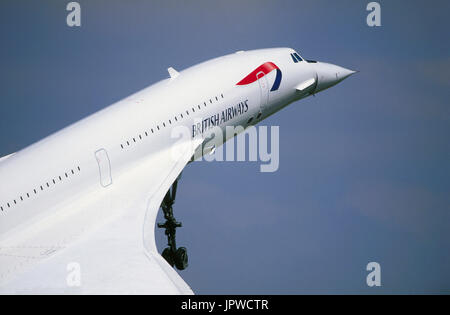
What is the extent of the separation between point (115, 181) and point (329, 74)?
1343 centimetres

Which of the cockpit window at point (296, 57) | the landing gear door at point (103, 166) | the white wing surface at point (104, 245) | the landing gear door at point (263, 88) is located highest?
the cockpit window at point (296, 57)

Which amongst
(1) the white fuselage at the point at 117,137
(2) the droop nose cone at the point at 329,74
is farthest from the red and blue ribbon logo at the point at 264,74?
(2) the droop nose cone at the point at 329,74

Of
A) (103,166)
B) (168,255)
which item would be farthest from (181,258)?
(103,166)

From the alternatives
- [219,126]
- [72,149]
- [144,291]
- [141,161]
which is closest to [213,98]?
[219,126]

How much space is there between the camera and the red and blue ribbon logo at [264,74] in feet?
98.0

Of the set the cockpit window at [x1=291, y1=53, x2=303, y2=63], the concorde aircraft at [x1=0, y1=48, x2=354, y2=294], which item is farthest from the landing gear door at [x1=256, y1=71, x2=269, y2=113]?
the cockpit window at [x1=291, y1=53, x2=303, y2=63]

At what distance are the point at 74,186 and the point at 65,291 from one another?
6.50 m

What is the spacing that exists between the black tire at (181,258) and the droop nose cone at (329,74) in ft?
35.9

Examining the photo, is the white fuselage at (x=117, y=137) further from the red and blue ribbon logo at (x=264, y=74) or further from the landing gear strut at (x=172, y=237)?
the landing gear strut at (x=172, y=237)

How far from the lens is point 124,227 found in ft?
80.3

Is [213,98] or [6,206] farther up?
[213,98]

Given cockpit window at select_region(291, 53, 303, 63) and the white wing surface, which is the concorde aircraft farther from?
cockpit window at select_region(291, 53, 303, 63)

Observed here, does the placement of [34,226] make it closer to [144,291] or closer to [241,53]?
[144,291]

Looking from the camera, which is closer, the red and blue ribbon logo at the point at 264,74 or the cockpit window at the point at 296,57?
the red and blue ribbon logo at the point at 264,74
